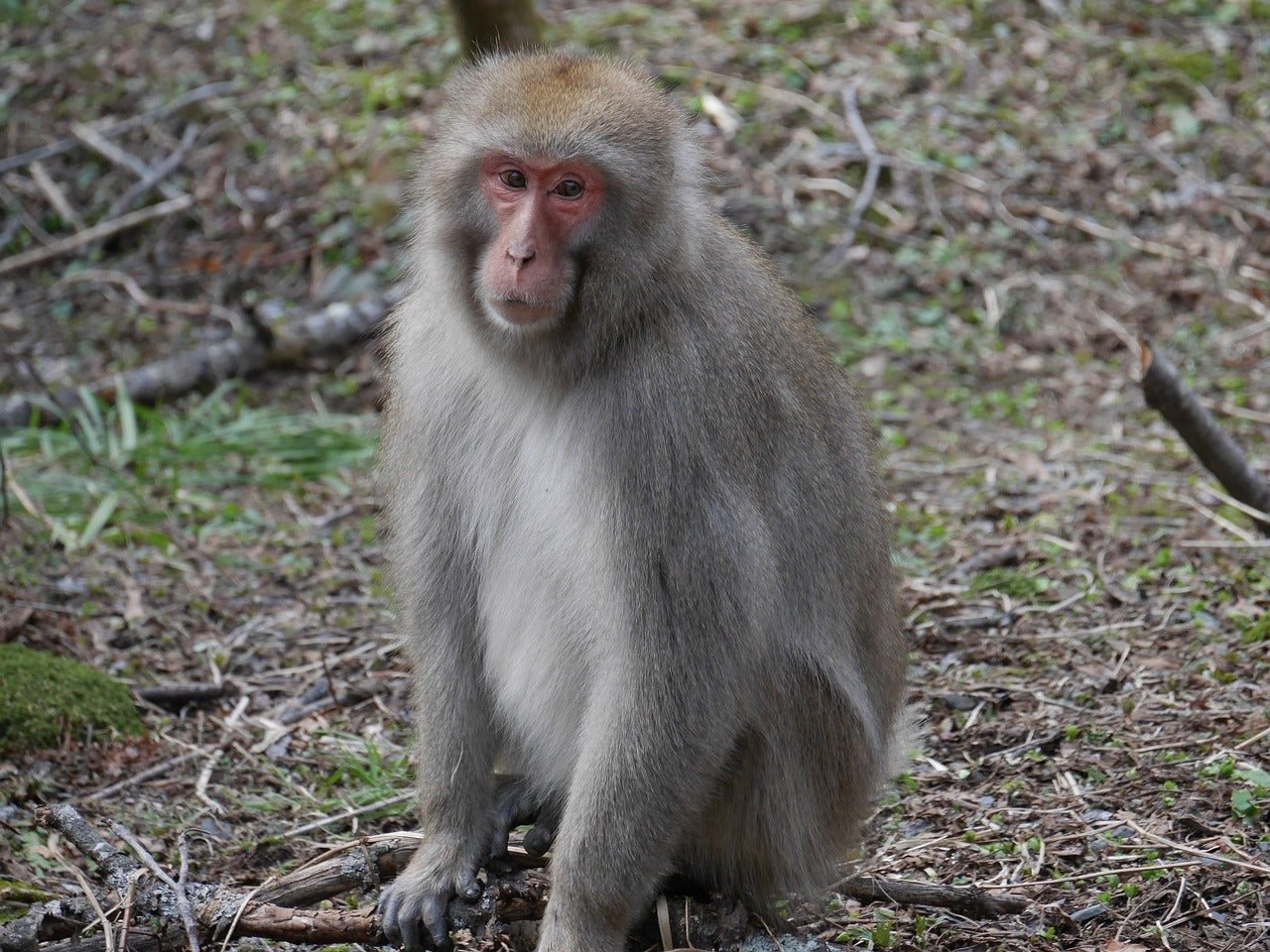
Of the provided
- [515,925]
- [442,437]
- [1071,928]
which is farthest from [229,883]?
[1071,928]

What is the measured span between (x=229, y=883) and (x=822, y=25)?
29.2 ft

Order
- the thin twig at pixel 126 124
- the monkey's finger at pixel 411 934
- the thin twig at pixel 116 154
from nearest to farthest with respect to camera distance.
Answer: the monkey's finger at pixel 411 934 → the thin twig at pixel 116 154 → the thin twig at pixel 126 124

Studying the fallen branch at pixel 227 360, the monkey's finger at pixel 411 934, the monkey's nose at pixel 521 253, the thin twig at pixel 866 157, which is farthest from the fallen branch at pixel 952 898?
the thin twig at pixel 866 157

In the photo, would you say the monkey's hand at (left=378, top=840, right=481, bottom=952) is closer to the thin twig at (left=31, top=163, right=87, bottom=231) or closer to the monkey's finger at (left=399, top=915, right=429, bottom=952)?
the monkey's finger at (left=399, top=915, right=429, bottom=952)

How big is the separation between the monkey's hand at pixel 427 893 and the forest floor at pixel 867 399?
73 centimetres

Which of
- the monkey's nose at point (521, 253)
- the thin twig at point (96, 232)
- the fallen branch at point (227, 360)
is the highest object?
the monkey's nose at point (521, 253)

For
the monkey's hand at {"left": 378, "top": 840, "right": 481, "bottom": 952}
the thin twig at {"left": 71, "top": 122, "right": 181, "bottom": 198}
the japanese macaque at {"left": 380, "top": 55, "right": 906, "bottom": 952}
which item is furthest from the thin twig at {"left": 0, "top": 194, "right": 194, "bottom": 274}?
the monkey's hand at {"left": 378, "top": 840, "right": 481, "bottom": 952}

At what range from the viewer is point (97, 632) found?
6.07 metres

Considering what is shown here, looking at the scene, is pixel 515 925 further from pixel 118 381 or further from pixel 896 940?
pixel 118 381

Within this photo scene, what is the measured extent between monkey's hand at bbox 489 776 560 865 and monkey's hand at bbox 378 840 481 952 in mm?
106

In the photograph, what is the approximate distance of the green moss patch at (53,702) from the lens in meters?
5.10

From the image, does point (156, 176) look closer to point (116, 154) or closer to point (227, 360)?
point (116, 154)

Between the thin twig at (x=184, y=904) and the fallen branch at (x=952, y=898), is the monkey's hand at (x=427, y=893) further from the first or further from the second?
the fallen branch at (x=952, y=898)

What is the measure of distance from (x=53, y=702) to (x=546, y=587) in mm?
2369
